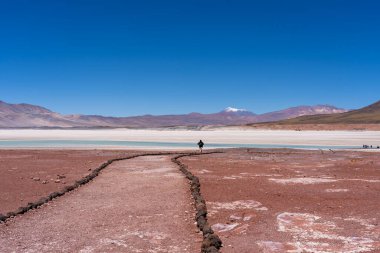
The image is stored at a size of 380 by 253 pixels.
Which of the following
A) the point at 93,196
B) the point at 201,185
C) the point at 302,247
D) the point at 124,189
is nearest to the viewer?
the point at 302,247

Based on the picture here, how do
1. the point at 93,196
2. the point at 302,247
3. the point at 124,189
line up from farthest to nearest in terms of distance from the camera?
the point at 124,189 → the point at 93,196 → the point at 302,247

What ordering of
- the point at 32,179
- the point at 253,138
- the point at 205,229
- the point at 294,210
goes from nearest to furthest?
the point at 205,229, the point at 294,210, the point at 32,179, the point at 253,138

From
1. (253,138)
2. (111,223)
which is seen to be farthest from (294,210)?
(253,138)

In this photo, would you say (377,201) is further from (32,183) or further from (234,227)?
(32,183)

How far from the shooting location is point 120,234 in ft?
35.6

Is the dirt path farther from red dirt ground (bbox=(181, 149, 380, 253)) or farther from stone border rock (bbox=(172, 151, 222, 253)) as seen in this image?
red dirt ground (bbox=(181, 149, 380, 253))

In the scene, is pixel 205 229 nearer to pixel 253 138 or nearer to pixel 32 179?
pixel 32 179

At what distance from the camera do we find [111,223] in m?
11.9

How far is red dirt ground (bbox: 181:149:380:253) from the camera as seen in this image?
34.0ft

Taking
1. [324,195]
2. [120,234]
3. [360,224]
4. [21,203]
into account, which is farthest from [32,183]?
[360,224]

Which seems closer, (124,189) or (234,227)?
(234,227)

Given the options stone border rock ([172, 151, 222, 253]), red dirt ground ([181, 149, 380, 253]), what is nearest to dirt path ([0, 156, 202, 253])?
stone border rock ([172, 151, 222, 253])

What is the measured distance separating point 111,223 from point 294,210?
5942 millimetres

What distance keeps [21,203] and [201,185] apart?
758 centimetres
